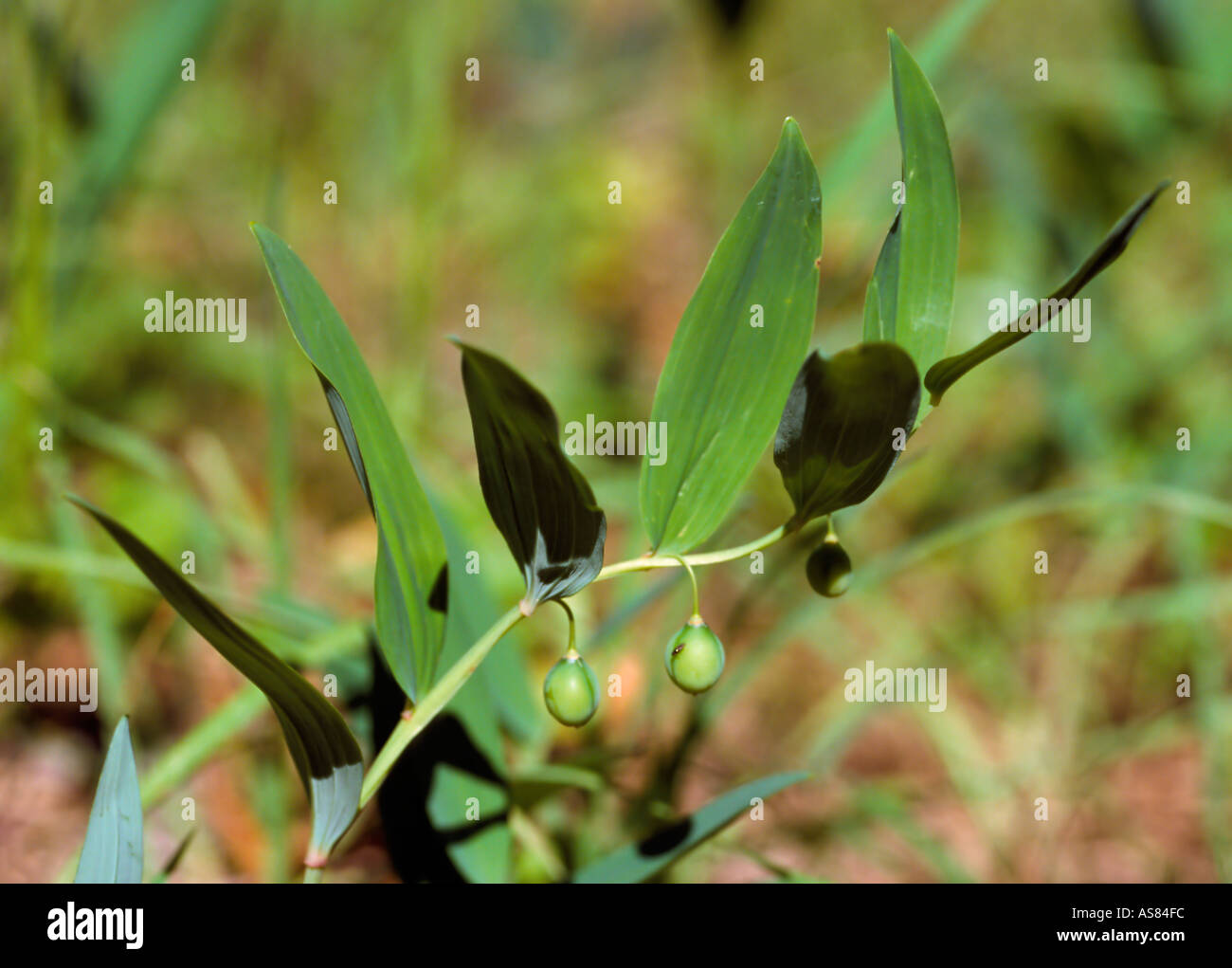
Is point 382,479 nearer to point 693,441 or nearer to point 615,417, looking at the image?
point 693,441

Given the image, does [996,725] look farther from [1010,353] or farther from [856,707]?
[1010,353]

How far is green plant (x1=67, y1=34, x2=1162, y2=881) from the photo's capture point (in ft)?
1.44

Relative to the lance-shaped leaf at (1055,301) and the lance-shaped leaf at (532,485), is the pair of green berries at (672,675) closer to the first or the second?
the lance-shaped leaf at (532,485)

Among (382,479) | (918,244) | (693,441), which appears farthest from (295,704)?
(918,244)

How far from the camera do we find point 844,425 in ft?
1.43

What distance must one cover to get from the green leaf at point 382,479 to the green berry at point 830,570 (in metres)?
0.19

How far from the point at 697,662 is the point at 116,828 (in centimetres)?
29

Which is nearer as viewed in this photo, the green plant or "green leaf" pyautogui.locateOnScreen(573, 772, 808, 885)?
the green plant

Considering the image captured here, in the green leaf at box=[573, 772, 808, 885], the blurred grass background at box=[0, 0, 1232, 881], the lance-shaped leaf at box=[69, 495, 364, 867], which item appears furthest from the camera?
the blurred grass background at box=[0, 0, 1232, 881]

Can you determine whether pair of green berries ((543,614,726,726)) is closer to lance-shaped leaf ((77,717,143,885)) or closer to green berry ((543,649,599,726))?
green berry ((543,649,599,726))

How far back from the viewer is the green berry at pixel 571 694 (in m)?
0.45

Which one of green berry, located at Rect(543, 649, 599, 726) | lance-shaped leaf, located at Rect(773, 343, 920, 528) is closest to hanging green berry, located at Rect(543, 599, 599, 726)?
green berry, located at Rect(543, 649, 599, 726)
